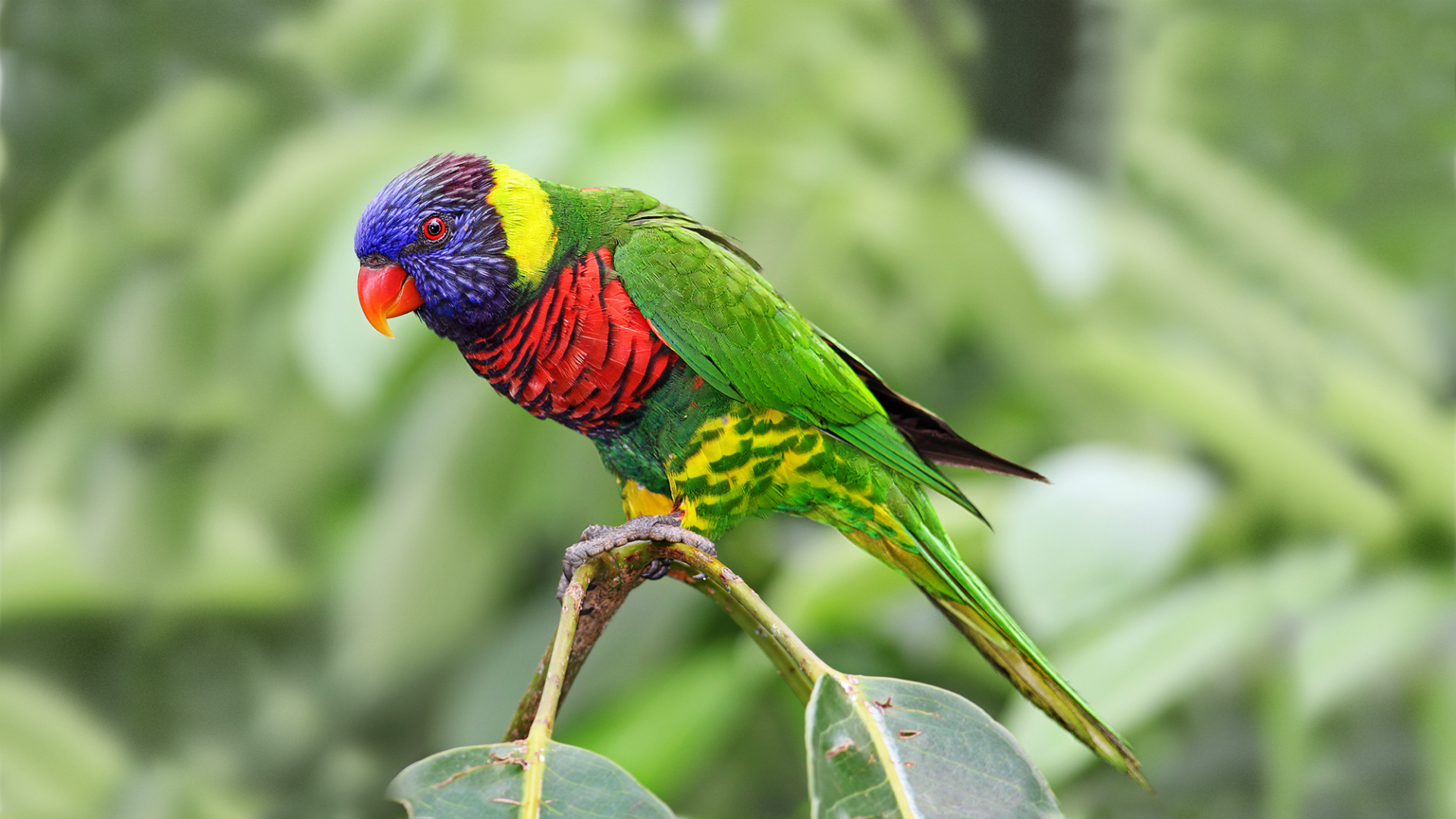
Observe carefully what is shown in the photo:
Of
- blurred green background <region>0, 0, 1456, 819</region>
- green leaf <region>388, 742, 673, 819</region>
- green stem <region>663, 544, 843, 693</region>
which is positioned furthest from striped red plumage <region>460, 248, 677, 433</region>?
blurred green background <region>0, 0, 1456, 819</region>

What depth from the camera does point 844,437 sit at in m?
0.65

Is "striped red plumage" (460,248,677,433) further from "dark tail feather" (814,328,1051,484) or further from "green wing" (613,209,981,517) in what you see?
"dark tail feather" (814,328,1051,484)

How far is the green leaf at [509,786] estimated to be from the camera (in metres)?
0.44

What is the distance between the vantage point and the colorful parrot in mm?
586

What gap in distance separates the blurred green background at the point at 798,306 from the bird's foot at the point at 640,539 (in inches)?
28.1

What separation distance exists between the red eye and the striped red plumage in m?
0.06

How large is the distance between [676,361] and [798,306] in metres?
0.82

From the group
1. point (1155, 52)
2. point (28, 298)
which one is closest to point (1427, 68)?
point (1155, 52)

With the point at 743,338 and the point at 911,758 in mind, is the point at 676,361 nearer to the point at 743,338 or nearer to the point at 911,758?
the point at 743,338

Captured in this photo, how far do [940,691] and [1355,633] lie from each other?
1277 millimetres

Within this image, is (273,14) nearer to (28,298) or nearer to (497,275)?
(28,298)

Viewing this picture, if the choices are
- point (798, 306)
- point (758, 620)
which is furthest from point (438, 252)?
point (798, 306)

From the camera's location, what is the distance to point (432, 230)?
1.90 feet

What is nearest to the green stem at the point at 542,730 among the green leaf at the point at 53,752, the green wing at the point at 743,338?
the green wing at the point at 743,338
